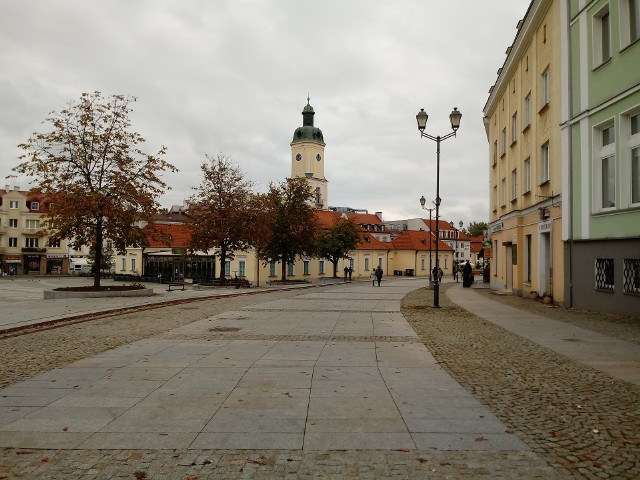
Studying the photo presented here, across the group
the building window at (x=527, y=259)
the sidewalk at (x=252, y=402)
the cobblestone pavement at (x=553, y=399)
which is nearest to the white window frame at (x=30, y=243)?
the building window at (x=527, y=259)

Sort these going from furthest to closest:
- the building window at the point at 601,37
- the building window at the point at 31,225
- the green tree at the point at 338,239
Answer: the building window at the point at 31,225 < the green tree at the point at 338,239 < the building window at the point at 601,37

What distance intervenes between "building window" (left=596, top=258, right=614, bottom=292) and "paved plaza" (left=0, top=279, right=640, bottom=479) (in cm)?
618

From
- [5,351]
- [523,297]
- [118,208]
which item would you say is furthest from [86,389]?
[523,297]

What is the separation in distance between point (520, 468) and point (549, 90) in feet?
64.2

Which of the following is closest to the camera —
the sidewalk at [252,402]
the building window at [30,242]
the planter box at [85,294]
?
the sidewalk at [252,402]

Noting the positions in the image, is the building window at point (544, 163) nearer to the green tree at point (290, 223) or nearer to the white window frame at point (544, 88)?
the white window frame at point (544, 88)

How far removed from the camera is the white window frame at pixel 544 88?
834 inches

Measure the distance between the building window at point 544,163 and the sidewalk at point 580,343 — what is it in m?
7.60

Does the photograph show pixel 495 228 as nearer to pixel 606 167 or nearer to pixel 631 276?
pixel 606 167

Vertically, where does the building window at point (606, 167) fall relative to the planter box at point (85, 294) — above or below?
above

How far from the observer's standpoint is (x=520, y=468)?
4.12 m

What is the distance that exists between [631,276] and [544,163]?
8306 mm

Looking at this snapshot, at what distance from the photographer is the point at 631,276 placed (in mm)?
14367

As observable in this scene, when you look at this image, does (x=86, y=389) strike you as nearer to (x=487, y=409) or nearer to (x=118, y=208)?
(x=487, y=409)
